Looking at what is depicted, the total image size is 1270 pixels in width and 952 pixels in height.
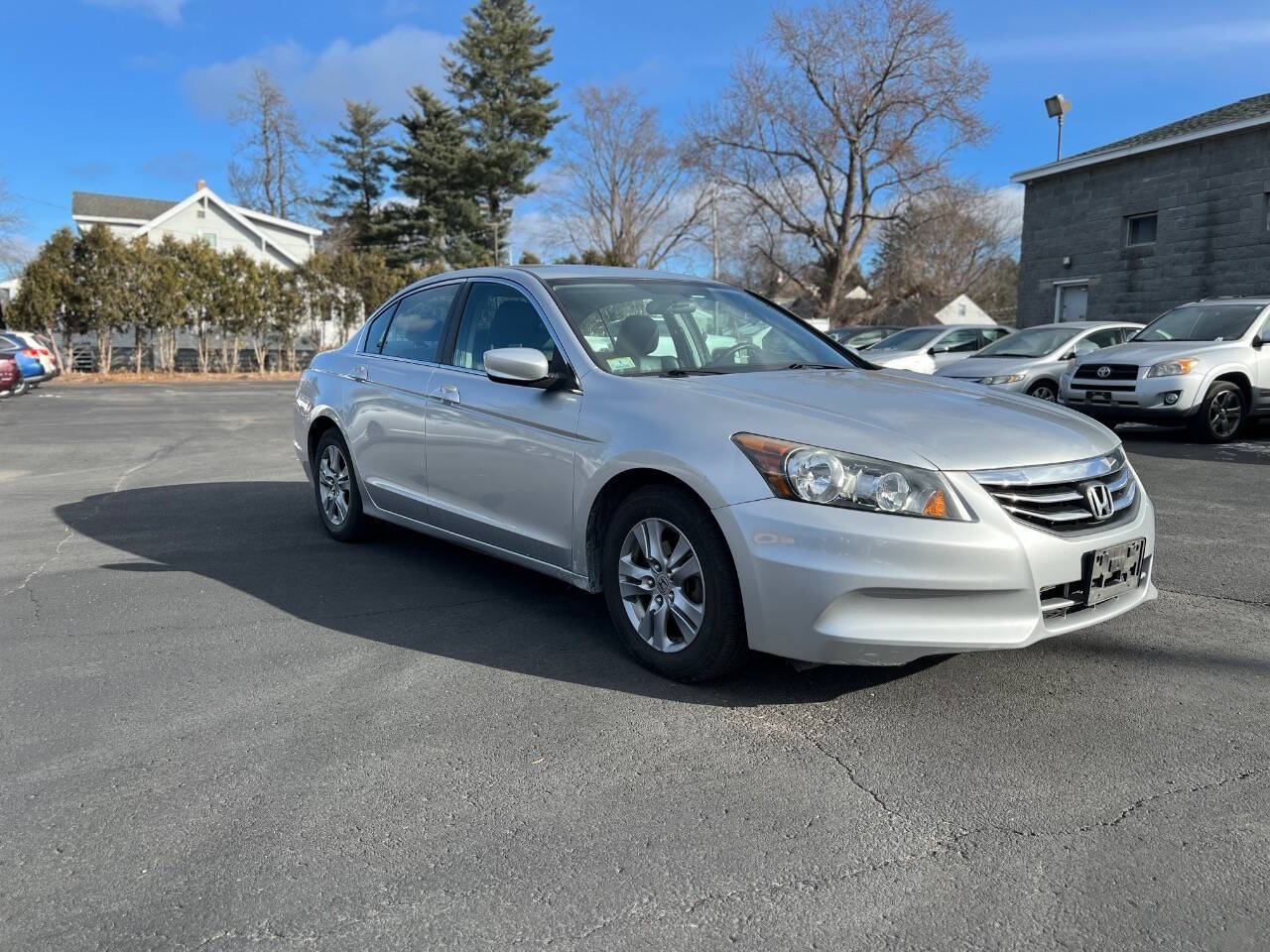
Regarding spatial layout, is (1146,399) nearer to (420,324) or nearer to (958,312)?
(420,324)

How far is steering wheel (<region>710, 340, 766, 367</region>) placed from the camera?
177 inches

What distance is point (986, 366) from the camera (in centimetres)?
1351

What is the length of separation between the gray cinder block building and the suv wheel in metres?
9.03

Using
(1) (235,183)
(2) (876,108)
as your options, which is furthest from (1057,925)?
(1) (235,183)

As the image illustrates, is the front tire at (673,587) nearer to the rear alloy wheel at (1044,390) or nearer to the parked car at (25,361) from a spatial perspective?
the rear alloy wheel at (1044,390)

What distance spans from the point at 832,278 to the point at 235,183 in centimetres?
3981

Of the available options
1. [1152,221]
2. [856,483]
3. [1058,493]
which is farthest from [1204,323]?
[856,483]

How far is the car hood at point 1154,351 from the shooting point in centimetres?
1102

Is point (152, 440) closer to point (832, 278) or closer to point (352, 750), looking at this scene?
point (352, 750)

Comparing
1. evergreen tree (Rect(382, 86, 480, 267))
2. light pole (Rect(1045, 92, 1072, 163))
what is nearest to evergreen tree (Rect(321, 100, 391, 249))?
evergreen tree (Rect(382, 86, 480, 267))

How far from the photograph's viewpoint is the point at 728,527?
11.3ft

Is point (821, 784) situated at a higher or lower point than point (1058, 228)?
lower

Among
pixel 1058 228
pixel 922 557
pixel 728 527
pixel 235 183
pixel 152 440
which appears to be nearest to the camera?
pixel 922 557

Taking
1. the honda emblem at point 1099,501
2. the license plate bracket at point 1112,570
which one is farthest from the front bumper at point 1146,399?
the honda emblem at point 1099,501
